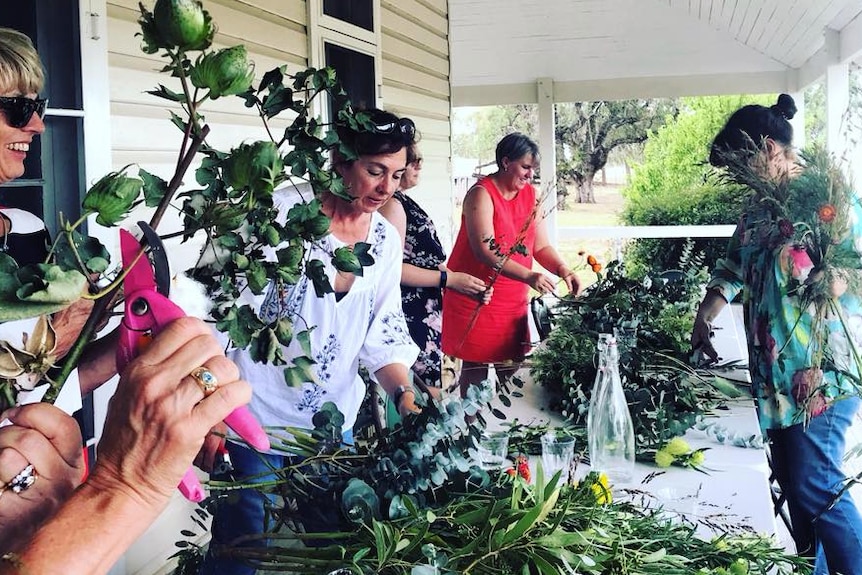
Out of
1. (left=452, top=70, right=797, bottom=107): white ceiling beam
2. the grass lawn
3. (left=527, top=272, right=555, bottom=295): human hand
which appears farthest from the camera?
the grass lawn

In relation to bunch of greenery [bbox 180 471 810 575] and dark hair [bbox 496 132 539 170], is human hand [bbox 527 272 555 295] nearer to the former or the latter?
dark hair [bbox 496 132 539 170]

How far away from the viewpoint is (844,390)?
2.30 m

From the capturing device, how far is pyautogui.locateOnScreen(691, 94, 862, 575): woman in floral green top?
2277mm

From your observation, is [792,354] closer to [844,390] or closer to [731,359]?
[844,390]

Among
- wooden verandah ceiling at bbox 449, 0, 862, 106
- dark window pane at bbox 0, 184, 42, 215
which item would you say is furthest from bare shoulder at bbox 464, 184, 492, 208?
wooden verandah ceiling at bbox 449, 0, 862, 106

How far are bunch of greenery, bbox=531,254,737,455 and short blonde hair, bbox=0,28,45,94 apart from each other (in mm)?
1347

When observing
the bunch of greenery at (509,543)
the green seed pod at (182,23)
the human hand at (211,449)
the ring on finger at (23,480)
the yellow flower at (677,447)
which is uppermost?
the green seed pod at (182,23)

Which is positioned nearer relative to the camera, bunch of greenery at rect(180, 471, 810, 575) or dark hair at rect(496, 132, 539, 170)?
bunch of greenery at rect(180, 471, 810, 575)

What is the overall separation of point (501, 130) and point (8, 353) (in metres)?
19.9

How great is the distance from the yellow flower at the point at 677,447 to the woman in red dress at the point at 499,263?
5.54 ft

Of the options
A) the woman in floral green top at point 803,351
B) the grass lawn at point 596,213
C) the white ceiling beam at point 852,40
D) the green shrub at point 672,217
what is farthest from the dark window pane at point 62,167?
the grass lawn at point 596,213

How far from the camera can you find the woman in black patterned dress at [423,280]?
338 cm

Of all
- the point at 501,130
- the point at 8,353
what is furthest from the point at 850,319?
the point at 501,130

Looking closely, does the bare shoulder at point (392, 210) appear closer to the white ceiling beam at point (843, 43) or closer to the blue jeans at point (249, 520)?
the blue jeans at point (249, 520)
